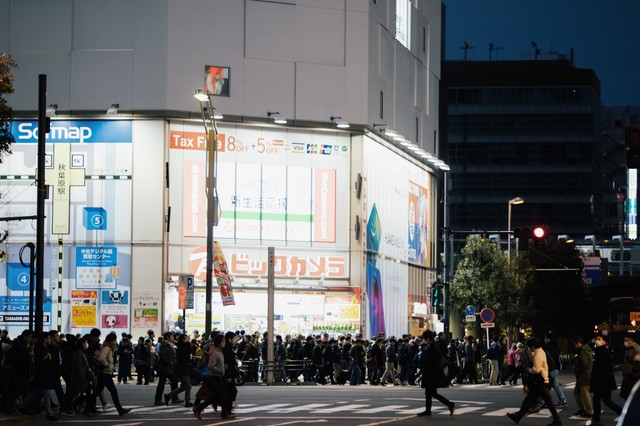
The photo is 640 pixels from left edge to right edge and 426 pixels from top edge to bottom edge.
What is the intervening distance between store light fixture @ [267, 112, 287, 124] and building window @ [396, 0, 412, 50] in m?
11.0

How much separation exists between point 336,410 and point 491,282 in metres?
41.1

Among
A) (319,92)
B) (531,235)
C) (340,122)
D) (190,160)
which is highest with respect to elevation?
(319,92)

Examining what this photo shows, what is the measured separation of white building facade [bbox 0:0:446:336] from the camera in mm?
46438

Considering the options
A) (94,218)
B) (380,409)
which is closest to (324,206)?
(94,218)

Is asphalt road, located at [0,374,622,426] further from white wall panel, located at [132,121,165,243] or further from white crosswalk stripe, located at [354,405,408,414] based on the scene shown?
white wall panel, located at [132,121,165,243]

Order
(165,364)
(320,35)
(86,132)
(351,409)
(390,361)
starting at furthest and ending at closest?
(320,35) → (86,132) → (390,361) → (165,364) → (351,409)

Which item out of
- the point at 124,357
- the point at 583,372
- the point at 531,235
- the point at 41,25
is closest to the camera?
the point at 583,372

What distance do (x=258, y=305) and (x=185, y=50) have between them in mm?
11675

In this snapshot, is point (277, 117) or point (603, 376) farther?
point (277, 117)

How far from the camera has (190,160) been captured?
47.1 m

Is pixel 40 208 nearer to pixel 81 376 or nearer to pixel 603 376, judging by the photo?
pixel 81 376

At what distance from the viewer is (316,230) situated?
49219mm

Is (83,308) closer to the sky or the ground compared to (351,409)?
closer to the sky

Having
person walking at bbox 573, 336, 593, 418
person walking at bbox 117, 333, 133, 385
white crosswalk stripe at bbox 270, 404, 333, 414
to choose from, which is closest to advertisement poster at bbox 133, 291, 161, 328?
person walking at bbox 117, 333, 133, 385
